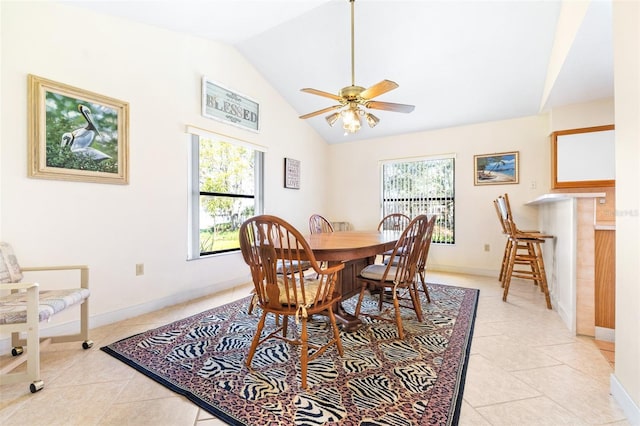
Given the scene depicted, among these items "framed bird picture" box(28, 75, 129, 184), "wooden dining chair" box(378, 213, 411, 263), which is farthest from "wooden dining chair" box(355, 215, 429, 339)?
"framed bird picture" box(28, 75, 129, 184)

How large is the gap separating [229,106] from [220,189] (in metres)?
1.07

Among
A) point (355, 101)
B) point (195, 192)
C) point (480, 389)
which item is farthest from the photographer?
point (195, 192)

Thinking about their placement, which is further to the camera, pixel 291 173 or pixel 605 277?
pixel 291 173

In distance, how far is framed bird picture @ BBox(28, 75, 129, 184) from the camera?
6.71 feet

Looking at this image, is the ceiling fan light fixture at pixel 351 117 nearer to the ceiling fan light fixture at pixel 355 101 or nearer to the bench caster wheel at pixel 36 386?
the ceiling fan light fixture at pixel 355 101

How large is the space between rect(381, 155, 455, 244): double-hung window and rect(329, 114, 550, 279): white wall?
0.36 ft

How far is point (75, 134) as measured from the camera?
2.26 metres

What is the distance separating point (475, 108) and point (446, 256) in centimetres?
226

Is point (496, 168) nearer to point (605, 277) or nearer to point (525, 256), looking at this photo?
point (525, 256)

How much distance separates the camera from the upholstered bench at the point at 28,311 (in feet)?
4.90

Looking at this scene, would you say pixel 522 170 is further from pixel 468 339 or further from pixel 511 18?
pixel 468 339

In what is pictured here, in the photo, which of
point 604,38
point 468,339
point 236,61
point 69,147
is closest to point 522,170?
point 604,38

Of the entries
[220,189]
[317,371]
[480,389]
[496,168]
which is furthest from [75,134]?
[496,168]

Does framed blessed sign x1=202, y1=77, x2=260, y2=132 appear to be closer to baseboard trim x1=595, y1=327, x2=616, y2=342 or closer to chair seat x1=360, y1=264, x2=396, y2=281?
chair seat x1=360, y1=264, x2=396, y2=281
